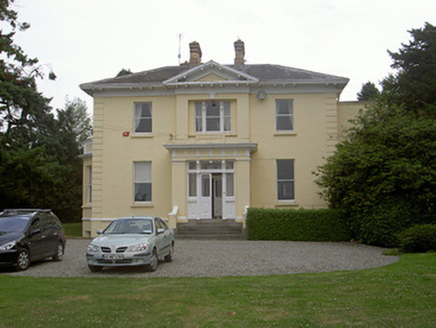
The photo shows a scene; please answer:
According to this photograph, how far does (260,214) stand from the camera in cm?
2250

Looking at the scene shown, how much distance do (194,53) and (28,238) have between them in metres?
19.7

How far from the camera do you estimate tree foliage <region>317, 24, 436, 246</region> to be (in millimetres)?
19422

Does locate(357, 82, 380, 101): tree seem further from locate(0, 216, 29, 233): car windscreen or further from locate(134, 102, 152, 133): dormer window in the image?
locate(0, 216, 29, 233): car windscreen

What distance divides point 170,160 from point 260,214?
6.21 metres

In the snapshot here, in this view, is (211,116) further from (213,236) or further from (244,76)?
(213,236)

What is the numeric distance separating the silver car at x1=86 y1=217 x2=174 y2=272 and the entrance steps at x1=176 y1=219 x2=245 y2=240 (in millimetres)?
9347

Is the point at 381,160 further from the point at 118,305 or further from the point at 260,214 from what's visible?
the point at 118,305

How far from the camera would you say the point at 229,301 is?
8.78 m

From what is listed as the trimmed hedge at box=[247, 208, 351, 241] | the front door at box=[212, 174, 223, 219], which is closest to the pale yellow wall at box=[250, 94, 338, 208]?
the front door at box=[212, 174, 223, 219]

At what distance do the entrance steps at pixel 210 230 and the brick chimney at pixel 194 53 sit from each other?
35.9ft

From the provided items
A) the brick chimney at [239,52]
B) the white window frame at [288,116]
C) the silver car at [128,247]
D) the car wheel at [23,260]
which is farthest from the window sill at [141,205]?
the car wheel at [23,260]

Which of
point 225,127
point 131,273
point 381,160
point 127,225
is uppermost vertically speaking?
point 225,127

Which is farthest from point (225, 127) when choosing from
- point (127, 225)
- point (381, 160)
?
point (127, 225)

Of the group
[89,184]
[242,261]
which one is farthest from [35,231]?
[89,184]
